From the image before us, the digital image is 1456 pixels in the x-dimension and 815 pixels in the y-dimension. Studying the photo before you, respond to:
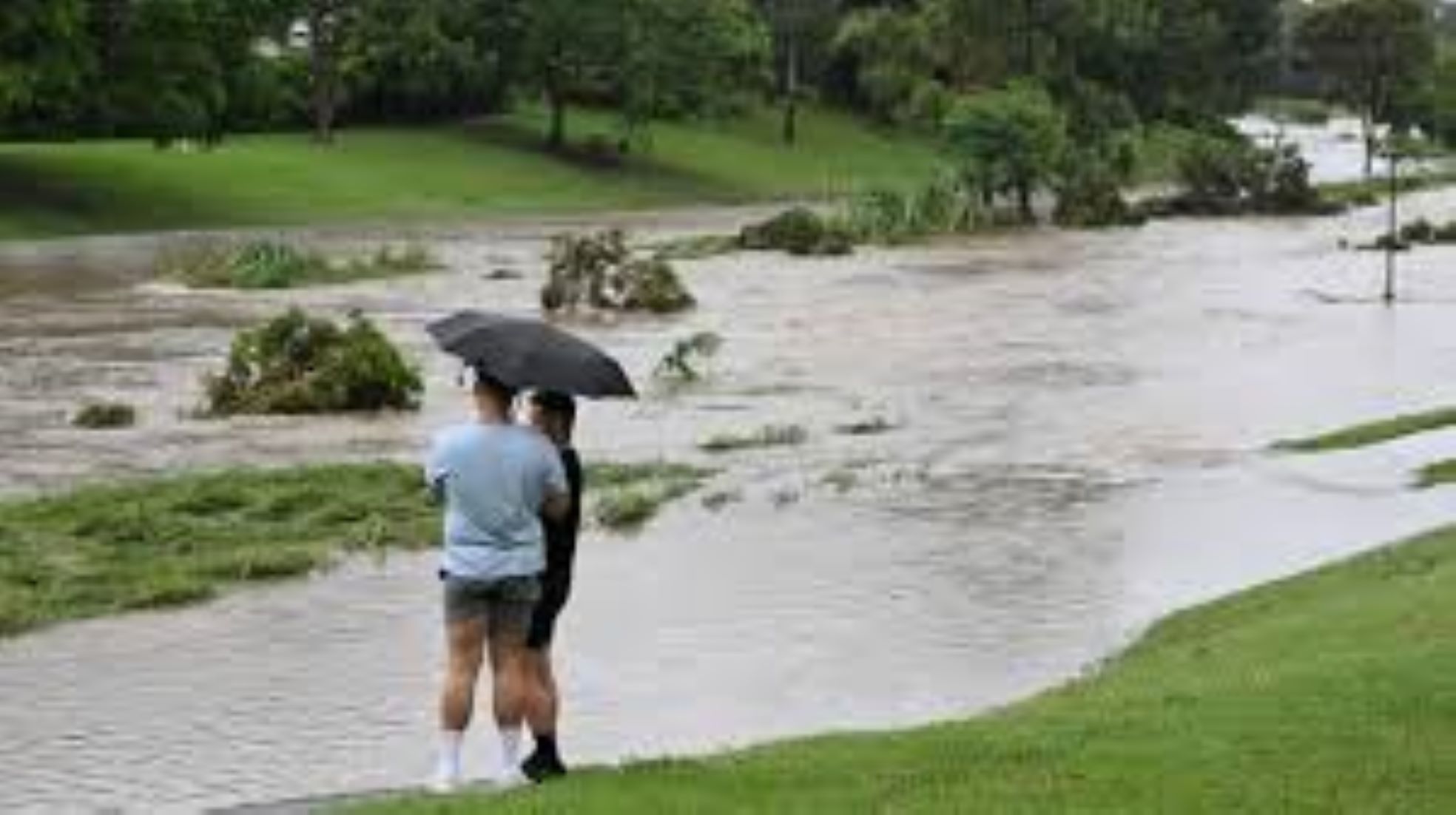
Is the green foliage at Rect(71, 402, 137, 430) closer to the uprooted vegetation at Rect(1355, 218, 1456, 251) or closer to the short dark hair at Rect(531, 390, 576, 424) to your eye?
the short dark hair at Rect(531, 390, 576, 424)

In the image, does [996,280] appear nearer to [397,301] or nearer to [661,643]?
[397,301]

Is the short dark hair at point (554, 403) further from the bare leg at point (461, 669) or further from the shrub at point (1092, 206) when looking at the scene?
the shrub at point (1092, 206)

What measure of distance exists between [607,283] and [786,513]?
2910cm

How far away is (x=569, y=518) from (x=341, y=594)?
11774 mm

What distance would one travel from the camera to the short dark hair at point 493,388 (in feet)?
43.7

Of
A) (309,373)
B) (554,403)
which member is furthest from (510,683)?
(309,373)

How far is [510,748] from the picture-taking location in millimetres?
14203

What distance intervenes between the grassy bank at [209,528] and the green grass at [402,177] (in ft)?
152

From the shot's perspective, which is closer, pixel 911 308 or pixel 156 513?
pixel 156 513

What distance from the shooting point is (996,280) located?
230 ft

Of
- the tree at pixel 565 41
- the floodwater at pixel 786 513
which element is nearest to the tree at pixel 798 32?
the tree at pixel 565 41

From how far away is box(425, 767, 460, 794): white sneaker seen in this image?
13977 millimetres

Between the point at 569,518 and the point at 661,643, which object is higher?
the point at 569,518

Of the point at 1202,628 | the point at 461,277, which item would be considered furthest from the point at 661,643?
the point at 461,277
